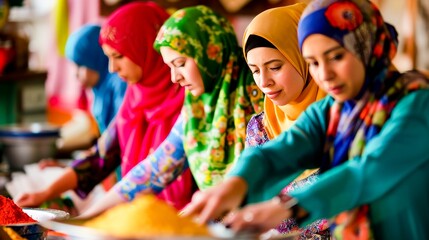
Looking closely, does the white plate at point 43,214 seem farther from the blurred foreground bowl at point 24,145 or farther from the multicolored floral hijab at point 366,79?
the blurred foreground bowl at point 24,145

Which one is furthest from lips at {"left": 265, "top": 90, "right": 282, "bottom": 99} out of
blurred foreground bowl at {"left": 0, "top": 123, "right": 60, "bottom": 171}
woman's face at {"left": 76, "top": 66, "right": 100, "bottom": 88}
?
blurred foreground bowl at {"left": 0, "top": 123, "right": 60, "bottom": 171}

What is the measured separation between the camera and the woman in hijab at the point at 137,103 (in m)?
2.71

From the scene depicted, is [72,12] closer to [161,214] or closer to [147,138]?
[147,138]

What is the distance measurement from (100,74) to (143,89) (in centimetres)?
80

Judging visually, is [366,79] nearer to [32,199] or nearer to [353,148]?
[353,148]

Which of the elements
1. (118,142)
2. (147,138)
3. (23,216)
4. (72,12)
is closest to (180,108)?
(147,138)

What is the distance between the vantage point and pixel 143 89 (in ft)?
9.13

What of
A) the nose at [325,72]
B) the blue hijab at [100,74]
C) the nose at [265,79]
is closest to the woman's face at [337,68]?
the nose at [325,72]

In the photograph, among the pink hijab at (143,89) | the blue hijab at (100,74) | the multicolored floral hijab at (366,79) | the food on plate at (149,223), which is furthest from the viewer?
the blue hijab at (100,74)

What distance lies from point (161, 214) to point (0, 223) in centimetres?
69

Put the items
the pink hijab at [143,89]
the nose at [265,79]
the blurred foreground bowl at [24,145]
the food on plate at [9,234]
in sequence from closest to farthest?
the food on plate at [9,234], the nose at [265,79], the pink hijab at [143,89], the blurred foreground bowl at [24,145]

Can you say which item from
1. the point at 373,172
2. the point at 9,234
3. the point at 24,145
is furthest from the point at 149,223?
the point at 24,145

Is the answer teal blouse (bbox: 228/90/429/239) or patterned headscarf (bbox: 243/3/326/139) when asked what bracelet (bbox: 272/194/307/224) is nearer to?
teal blouse (bbox: 228/90/429/239)

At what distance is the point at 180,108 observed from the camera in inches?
107
